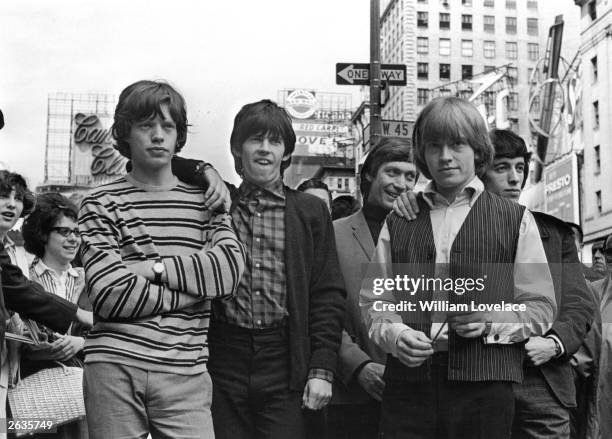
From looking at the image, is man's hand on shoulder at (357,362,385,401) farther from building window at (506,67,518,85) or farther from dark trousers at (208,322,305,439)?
building window at (506,67,518,85)

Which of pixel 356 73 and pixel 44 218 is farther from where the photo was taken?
pixel 356 73

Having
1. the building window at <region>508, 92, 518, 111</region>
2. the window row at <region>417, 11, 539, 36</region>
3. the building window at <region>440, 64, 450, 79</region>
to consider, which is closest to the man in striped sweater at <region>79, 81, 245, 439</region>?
the window row at <region>417, 11, 539, 36</region>

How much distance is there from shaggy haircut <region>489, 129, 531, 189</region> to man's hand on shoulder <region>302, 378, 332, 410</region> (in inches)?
39.2

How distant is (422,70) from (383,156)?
189cm

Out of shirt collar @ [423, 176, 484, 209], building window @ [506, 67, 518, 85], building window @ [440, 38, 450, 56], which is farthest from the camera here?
building window @ [440, 38, 450, 56]

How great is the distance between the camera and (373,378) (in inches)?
109

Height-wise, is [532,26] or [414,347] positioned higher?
[532,26]

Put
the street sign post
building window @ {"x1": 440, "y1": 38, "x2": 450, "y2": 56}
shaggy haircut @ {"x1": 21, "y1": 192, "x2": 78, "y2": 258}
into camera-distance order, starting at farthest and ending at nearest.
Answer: the street sign post
building window @ {"x1": 440, "y1": 38, "x2": 450, "y2": 56}
shaggy haircut @ {"x1": 21, "y1": 192, "x2": 78, "y2": 258}

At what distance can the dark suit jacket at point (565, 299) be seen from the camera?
8.77 feet

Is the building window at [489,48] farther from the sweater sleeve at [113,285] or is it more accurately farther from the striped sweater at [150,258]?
the sweater sleeve at [113,285]

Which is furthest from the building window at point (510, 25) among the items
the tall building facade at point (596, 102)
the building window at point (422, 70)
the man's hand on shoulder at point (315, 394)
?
the tall building facade at point (596, 102)

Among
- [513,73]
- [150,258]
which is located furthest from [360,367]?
[513,73]

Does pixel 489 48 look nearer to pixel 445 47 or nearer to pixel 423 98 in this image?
pixel 423 98

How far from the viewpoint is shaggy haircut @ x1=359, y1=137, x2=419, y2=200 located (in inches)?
129
